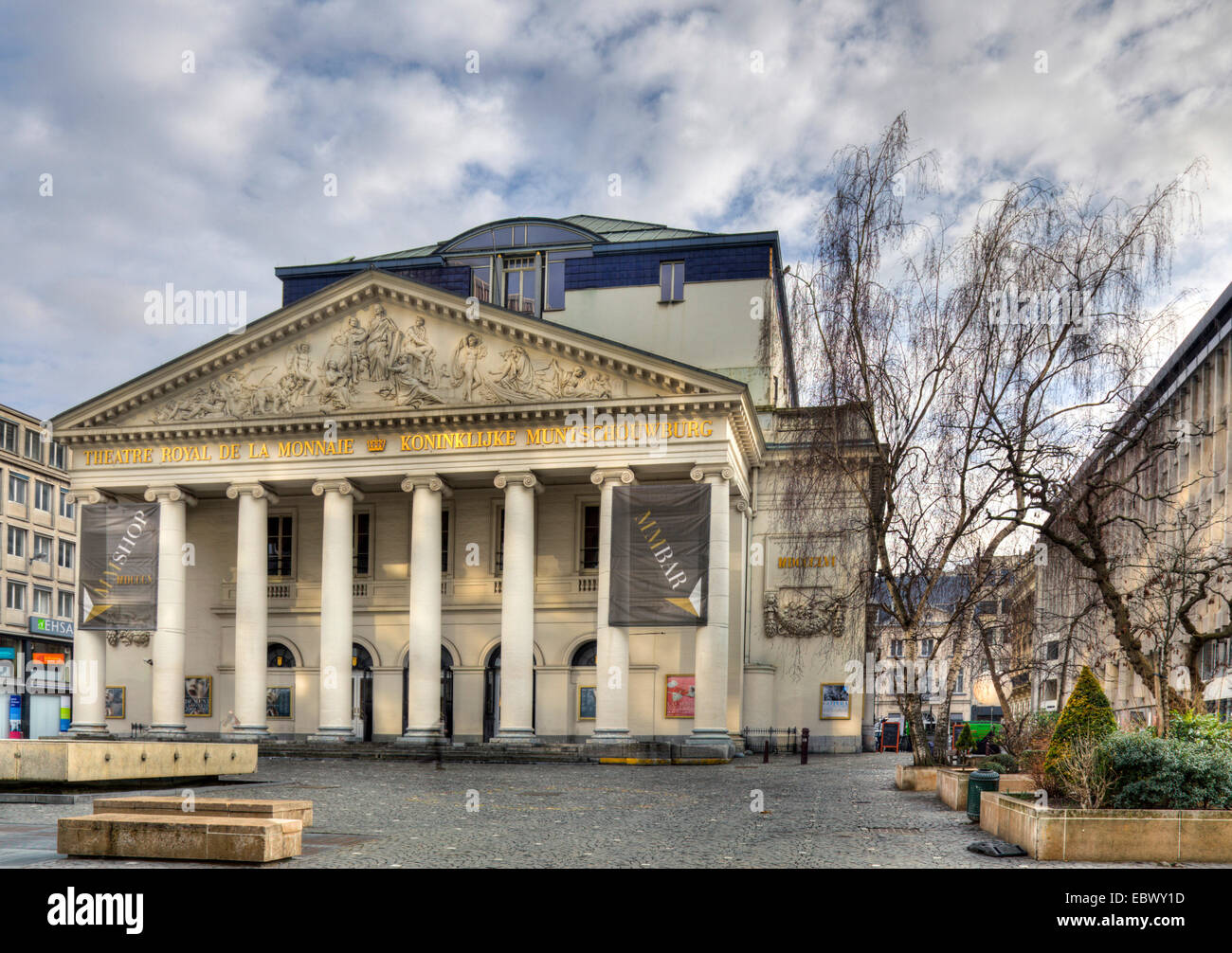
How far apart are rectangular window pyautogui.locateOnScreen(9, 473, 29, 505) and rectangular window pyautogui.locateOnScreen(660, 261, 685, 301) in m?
38.5

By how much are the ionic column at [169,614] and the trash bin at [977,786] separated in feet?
98.5

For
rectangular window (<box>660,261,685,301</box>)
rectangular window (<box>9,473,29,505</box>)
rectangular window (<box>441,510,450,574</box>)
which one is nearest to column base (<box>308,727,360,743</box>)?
rectangular window (<box>441,510,450,574</box>)

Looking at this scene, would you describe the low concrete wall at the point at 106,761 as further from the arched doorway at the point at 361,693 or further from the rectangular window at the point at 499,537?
the arched doorway at the point at 361,693

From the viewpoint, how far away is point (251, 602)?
3925cm

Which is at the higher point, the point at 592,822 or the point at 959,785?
the point at 959,785

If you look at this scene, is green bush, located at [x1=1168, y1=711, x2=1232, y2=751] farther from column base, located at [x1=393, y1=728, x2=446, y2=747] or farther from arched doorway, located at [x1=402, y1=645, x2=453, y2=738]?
arched doorway, located at [x1=402, y1=645, x2=453, y2=738]

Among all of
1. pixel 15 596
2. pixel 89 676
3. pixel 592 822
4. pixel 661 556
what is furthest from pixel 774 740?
pixel 15 596

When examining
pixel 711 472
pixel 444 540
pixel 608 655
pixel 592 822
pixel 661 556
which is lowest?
pixel 592 822

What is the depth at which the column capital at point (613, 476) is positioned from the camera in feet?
119

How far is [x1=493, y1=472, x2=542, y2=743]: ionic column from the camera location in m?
36.5

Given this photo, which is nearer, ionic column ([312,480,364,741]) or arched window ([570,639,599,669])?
ionic column ([312,480,364,741])

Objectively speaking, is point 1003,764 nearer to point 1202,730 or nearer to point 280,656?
point 1202,730

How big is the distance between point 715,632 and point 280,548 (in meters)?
18.1
